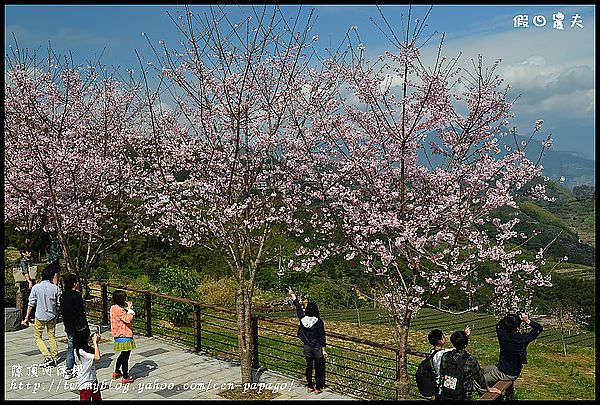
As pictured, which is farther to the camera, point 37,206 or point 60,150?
point 37,206

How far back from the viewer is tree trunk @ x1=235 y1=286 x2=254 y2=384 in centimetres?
799

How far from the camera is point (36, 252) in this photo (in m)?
17.3

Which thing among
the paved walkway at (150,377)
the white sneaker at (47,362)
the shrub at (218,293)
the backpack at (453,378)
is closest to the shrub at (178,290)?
the shrub at (218,293)

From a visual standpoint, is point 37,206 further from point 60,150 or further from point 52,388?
point 52,388

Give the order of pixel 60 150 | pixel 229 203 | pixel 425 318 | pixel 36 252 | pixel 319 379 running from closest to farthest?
1. pixel 319 379
2. pixel 229 203
3. pixel 60 150
4. pixel 36 252
5. pixel 425 318

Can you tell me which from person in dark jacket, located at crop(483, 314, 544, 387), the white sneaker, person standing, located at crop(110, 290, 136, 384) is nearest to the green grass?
person standing, located at crop(110, 290, 136, 384)

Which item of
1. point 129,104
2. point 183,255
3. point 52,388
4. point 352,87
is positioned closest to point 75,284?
point 52,388

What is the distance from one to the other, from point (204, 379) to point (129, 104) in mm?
7675

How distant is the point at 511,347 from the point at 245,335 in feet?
11.6

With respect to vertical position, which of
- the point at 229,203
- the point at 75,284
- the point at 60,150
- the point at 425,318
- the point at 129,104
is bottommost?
the point at 425,318

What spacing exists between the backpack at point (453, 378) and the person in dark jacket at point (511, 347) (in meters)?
1.37

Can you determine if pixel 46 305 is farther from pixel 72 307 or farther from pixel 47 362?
pixel 72 307

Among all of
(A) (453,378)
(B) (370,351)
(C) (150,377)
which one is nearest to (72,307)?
(C) (150,377)

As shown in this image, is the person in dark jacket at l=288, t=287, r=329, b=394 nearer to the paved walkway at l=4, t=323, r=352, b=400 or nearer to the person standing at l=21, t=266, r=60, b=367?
the paved walkway at l=4, t=323, r=352, b=400
